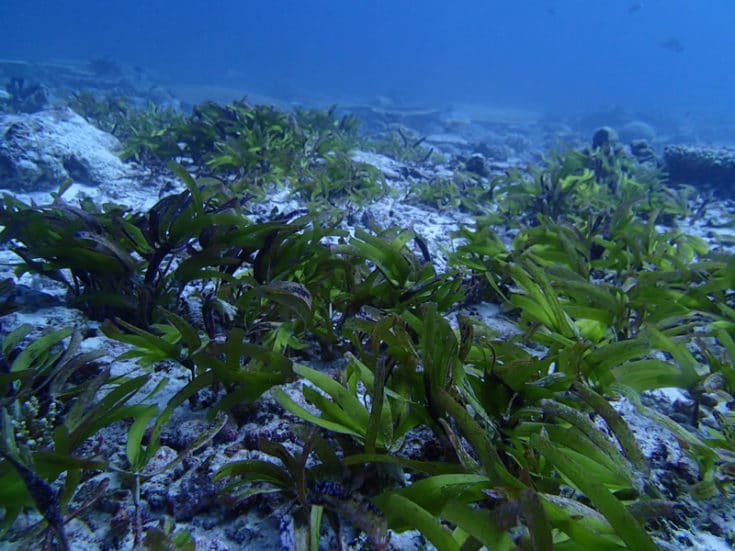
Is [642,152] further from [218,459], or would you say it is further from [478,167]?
[218,459]

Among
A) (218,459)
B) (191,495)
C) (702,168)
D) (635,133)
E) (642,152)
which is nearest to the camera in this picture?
(191,495)

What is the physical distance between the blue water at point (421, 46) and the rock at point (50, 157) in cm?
3681

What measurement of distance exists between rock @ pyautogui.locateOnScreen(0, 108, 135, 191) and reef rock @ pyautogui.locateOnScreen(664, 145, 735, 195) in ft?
37.1

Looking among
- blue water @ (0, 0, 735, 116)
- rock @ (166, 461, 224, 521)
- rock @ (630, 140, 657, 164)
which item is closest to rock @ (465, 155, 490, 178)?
rock @ (630, 140, 657, 164)

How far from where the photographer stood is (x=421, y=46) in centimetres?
11281

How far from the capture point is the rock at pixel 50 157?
15.0 feet

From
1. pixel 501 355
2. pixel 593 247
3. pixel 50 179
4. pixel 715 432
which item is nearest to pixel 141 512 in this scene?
pixel 501 355

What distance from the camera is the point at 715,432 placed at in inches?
62.2

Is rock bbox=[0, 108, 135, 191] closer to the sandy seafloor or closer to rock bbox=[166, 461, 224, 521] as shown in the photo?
the sandy seafloor

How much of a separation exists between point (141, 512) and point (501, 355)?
1502 mm

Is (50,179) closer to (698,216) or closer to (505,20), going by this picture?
(698,216)

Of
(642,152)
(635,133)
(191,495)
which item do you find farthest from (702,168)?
(635,133)

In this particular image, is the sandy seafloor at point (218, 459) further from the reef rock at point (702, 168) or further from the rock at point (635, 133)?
the rock at point (635, 133)

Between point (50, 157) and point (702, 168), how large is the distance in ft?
40.6
